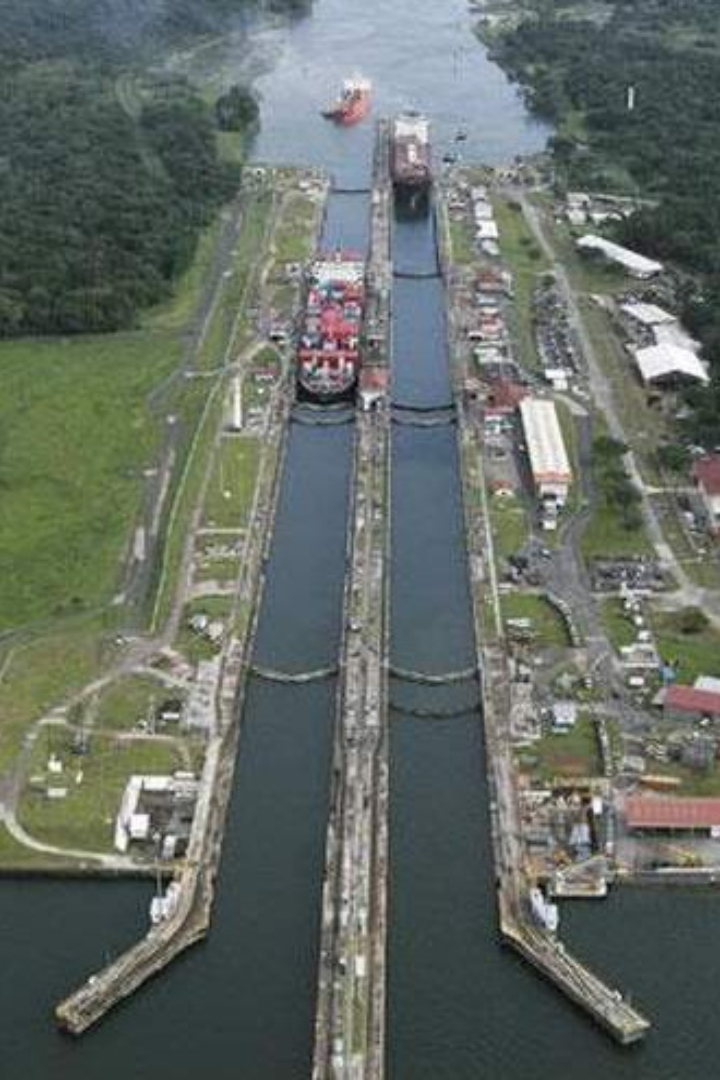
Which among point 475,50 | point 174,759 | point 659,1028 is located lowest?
point 659,1028

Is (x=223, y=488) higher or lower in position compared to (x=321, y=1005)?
higher

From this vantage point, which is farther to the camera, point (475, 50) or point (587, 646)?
point (475, 50)

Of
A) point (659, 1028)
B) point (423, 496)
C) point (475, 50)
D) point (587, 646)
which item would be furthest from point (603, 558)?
point (475, 50)

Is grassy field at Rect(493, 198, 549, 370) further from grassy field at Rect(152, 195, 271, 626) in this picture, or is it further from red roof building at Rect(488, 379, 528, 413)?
grassy field at Rect(152, 195, 271, 626)

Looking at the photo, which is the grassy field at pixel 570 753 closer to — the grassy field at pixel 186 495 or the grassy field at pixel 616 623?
the grassy field at pixel 616 623

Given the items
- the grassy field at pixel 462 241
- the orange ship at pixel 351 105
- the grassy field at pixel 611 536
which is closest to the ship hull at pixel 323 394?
the grassy field at pixel 611 536

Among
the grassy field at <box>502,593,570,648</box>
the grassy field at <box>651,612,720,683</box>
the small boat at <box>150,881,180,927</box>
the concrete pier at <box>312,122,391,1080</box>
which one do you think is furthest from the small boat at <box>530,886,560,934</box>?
the grassy field at <box>502,593,570,648</box>

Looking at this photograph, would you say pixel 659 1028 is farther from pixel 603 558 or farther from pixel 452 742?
pixel 603 558
